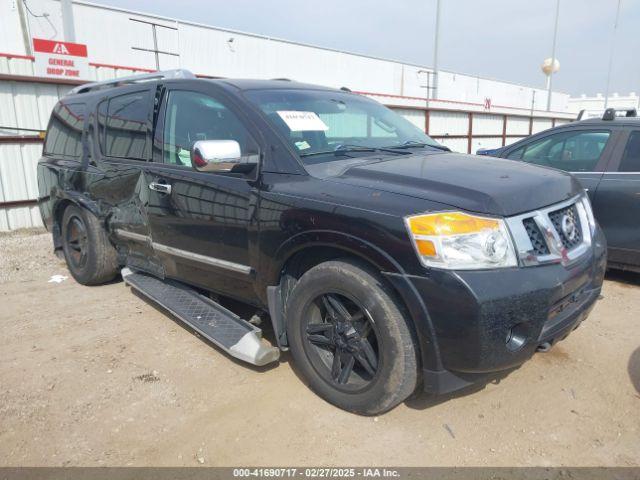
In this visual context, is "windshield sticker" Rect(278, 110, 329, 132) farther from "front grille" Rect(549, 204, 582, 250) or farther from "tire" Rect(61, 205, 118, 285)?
"tire" Rect(61, 205, 118, 285)

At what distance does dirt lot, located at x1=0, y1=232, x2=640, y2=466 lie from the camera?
228 cm

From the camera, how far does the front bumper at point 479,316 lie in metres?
2.03

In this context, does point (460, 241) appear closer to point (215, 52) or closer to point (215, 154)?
point (215, 154)

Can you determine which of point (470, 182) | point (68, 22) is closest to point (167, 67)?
point (68, 22)

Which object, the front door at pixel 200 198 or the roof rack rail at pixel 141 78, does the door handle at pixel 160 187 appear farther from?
the roof rack rail at pixel 141 78

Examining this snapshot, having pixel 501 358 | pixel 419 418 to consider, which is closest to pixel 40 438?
pixel 419 418

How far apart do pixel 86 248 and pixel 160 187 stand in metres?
1.62

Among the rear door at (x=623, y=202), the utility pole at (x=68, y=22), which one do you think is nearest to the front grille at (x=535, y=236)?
the rear door at (x=623, y=202)

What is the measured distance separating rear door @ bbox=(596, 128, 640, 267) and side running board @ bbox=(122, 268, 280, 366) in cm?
342

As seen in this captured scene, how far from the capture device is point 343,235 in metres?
2.33

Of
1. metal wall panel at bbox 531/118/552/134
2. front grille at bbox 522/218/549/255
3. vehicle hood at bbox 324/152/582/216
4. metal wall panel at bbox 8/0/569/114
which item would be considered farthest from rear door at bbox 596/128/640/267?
metal wall panel at bbox 531/118/552/134

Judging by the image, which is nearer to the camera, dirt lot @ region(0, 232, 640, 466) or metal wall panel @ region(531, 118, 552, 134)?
dirt lot @ region(0, 232, 640, 466)

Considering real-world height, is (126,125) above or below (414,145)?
above

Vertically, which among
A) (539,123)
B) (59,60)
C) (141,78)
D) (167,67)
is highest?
(167,67)
